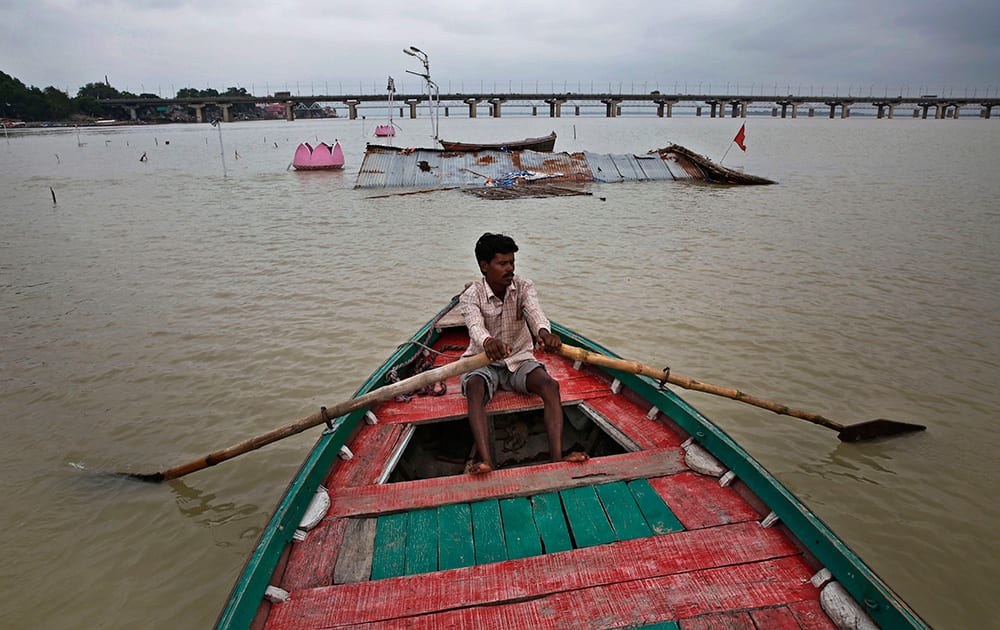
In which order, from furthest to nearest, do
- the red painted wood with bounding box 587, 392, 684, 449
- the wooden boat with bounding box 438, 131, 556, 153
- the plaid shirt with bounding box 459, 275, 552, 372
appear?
the wooden boat with bounding box 438, 131, 556, 153 < the plaid shirt with bounding box 459, 275, 552, 372 < the red painted wood with bounding box 587, 392, 684, 449

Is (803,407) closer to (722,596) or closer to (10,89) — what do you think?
(722,596)

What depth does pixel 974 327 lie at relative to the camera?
678 centimetres

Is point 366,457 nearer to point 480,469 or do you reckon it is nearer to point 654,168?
point 480,469

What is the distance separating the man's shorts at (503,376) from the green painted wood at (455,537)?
1129mm

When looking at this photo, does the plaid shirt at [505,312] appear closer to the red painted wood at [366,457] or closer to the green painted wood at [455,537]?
the red painted wood at [366,457]

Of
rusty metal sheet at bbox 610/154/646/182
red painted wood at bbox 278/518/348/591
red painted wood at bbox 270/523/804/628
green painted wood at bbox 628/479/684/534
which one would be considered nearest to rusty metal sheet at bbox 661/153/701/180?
rusty metal sheet at bbox 610/154/646/182

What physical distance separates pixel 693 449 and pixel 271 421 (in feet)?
12.4

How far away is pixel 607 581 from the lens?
240 cm

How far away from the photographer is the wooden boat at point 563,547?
87.9 inches

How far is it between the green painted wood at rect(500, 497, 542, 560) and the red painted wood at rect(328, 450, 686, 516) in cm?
7

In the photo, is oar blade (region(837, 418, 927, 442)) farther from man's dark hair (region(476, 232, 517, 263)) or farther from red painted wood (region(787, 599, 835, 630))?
man's dark hair (region(476, 232, 517, 263))

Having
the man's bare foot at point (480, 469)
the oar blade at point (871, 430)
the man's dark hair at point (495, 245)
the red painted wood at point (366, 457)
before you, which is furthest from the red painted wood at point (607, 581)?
the oar blade at point (871, 430)

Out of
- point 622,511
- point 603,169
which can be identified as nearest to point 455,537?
point 622,511

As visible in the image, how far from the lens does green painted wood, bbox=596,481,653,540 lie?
107 inches
